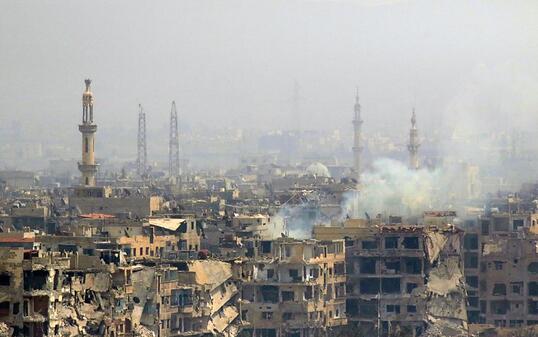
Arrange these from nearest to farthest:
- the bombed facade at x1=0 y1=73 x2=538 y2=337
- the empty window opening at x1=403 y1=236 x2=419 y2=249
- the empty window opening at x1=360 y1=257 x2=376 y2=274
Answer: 1. the bombed facade at x1=0 y1=73 x2=538 y2=337
2. the empty window opening at x1=403 y1=236 x2=419 y2=249
3. the empty window opening at x1=360 y1=257 x2=376 y2=274

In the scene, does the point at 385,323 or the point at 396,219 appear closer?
the point at 385,323

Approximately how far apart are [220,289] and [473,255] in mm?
8819

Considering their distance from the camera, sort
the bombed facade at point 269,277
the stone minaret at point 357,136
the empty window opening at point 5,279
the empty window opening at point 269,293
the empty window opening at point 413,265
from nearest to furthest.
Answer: the empty window opening at point 5,279
the bombed facade at point 269,277
the empty window opening at point 269,293
the empty window opening at point 413,265
the stone minaret at point 357,136

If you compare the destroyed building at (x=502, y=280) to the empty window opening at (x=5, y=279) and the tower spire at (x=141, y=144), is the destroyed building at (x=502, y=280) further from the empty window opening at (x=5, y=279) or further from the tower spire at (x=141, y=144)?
the tower spire at (x=141, y=144)

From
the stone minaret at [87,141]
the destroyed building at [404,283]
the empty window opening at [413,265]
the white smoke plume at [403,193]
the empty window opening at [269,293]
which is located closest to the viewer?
the empty window opening at [269,293]

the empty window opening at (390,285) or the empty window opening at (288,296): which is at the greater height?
the empty window opening at (390,285)

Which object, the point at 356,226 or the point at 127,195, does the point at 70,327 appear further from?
the point at 127,195

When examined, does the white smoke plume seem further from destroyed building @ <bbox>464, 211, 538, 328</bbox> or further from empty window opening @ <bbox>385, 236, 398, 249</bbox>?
empty window opening @ <bbox>385, 236, 398, 249</bbox>

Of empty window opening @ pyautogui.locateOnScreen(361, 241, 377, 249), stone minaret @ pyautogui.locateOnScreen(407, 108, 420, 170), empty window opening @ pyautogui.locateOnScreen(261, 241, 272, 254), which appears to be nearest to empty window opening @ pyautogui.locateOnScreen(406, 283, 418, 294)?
empty window opening @ pyautogui.locateOnScreen(361, 241, 377, 249)

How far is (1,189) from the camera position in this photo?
412ft

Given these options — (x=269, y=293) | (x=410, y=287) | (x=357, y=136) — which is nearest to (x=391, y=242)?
(x=410, y=287)

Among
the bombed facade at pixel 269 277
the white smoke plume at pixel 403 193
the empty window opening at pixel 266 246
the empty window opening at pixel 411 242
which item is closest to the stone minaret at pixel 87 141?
the white smoke plume at pixel 403 193

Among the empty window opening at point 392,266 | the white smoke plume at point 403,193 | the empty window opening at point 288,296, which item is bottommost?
the empty window opening at point 288,296

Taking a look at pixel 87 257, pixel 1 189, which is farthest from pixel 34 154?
pixel 87 257
